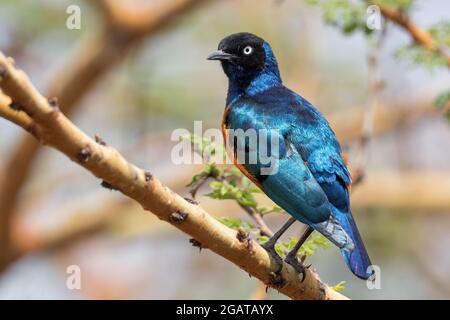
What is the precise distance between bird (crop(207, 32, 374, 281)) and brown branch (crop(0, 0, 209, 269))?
2.67 meters

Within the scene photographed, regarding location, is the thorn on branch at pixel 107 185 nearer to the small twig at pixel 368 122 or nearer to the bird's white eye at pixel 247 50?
the small twig at pixel 368 122

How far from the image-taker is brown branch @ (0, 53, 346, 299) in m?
2.37

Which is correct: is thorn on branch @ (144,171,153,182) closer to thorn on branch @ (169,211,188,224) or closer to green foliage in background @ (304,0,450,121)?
thorn on branch @ (169,211,188,224)

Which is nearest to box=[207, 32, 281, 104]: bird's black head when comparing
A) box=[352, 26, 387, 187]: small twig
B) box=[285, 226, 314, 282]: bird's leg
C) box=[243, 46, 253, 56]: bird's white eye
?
box=[243, 46, 253, 56]: bird's white eye

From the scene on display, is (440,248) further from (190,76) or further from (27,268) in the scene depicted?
(27,268)

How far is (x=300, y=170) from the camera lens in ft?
12.8

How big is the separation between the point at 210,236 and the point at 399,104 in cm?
580

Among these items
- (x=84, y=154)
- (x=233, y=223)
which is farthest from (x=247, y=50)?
(x=84, y=154)

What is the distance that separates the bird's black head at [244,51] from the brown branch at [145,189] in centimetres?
157

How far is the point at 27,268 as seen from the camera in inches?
348

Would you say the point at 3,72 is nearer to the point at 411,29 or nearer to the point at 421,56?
the point at 421,56

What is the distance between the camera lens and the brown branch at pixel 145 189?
237 centimetres

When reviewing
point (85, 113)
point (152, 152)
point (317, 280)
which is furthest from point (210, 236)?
point (85, 113)

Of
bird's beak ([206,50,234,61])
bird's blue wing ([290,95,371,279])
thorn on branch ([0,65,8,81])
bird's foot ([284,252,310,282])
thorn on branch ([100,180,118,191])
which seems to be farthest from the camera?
bird's beak ([206,50,234,61])
